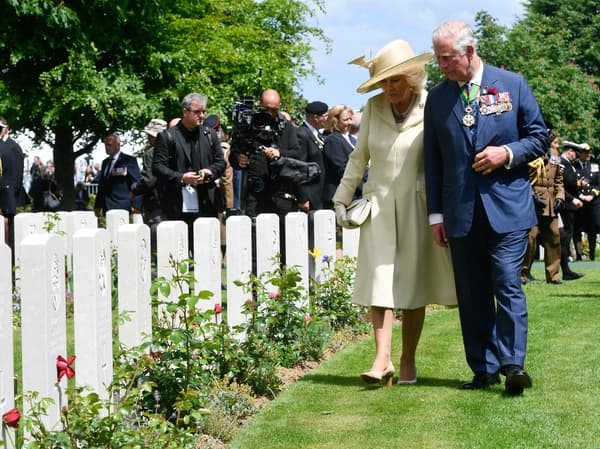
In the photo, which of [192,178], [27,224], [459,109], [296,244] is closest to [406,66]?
[459,109]

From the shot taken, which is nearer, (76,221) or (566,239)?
(76,221)

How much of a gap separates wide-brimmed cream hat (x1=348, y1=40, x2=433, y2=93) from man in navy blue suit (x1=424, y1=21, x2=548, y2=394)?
11.3 inches

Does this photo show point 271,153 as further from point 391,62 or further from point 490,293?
point 490,293

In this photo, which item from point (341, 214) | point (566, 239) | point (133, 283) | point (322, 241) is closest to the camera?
point (133, 283)

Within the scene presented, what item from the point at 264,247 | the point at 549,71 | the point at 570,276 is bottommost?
the point at 570,276

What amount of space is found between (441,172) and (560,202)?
9189 millimetres

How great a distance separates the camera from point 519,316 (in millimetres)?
6777

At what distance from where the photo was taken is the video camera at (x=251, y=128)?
36.0 feet

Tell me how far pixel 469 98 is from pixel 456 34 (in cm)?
40

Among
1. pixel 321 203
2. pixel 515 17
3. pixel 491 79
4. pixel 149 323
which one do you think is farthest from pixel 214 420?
pixel 515 17

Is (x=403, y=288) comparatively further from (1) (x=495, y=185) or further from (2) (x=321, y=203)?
(2) (x=321, y=203)

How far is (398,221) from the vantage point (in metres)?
7.42

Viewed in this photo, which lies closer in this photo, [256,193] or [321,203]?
[256,193]

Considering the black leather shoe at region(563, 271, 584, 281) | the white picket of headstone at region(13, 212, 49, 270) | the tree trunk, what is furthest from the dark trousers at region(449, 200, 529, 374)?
the tree trunk
